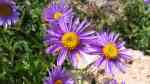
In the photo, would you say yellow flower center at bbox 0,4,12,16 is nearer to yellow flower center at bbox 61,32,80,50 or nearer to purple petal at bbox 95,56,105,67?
yellow flower center at bbox 61,32,80,50

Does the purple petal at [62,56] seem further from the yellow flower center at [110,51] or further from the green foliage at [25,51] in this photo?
the green foliage at [25,51]

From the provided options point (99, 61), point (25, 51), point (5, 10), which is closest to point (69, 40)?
point (99, 61)

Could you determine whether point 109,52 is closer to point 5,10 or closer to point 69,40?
point 69,40

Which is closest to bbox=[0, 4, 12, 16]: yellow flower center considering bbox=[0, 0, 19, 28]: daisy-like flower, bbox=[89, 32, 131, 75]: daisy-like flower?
bbox=[0, 0, 19, 28]: daisy-like flower

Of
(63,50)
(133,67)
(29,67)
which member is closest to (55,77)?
(63,50)

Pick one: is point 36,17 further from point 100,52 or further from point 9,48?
point 100,52
